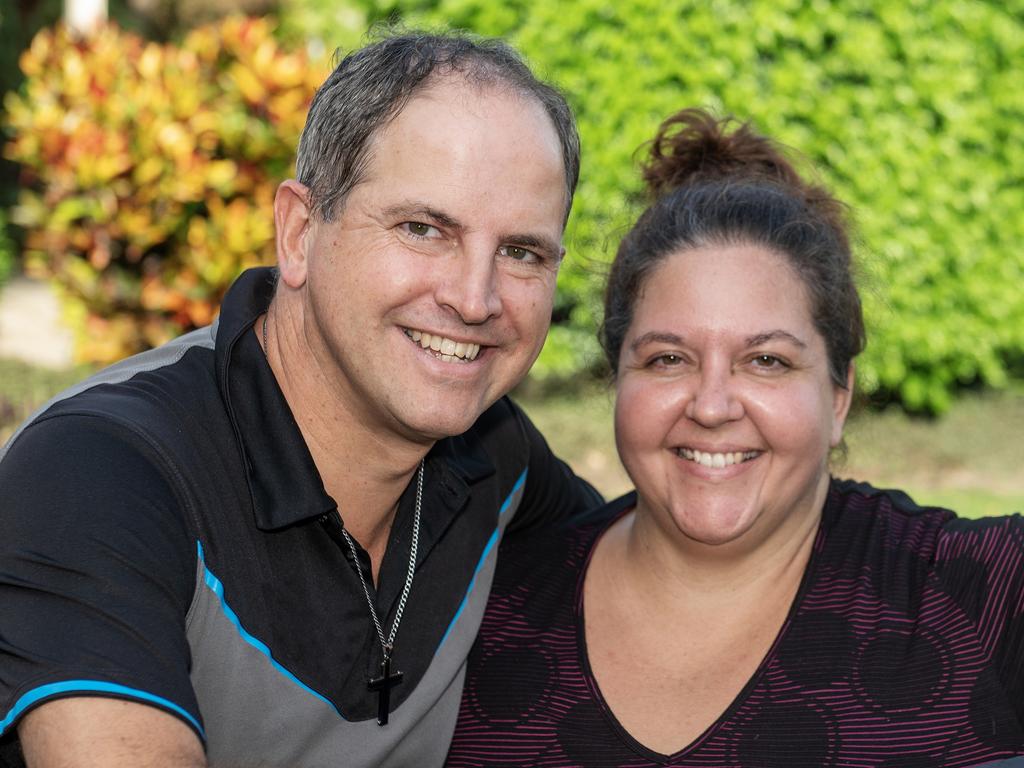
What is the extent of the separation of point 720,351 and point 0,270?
9770 millimetres

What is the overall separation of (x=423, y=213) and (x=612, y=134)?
534cm

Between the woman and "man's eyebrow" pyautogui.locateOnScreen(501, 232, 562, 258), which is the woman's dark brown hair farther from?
"man's eyebrow" pyautogui.locateOnScreen(501, 232, 562, 258)

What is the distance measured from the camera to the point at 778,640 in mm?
2719

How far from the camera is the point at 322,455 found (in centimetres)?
254

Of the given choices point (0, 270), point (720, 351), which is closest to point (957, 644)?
point (720, 351)

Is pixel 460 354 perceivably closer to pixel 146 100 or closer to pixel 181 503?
pixel 181 503

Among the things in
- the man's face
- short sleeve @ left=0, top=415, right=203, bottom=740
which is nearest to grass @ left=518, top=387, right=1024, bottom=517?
the man's face

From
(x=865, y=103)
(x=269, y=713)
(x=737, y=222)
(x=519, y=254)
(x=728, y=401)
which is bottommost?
(x=269, y=713)

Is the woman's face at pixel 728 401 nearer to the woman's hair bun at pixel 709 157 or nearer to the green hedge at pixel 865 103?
the woman's hair bun at pixel 709 157

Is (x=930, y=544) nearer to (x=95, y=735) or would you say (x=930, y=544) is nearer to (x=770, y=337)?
(x=770, y=337)

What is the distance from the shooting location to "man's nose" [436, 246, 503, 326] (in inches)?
93.1

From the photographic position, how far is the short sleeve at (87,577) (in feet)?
6.05

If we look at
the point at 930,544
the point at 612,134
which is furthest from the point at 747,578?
the point at 612,134

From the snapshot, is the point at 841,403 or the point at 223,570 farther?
the point at 841,403
